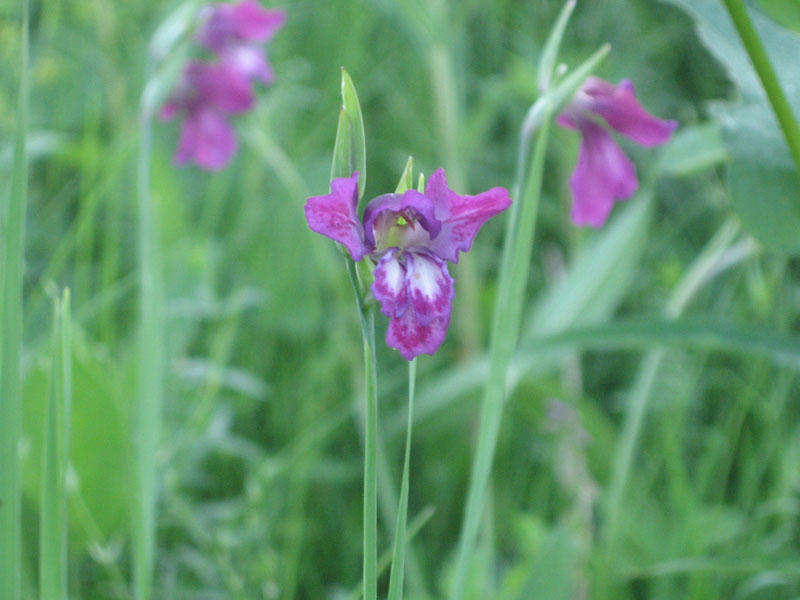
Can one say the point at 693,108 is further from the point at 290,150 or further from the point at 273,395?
→ the point at 273,395

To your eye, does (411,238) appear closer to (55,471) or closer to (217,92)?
(55,471)

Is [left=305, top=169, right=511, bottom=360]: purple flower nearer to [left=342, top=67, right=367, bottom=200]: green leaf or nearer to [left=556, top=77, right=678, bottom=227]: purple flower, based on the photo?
[left=342, top=67, right=367, bottom=200]: green leaf

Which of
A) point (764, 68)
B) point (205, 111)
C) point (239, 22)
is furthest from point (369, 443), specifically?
point (205, 111)

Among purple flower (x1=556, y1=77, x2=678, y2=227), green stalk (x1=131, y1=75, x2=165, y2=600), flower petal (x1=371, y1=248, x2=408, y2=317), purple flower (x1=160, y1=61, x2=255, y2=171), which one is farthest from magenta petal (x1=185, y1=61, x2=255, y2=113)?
flower petal (x1=371, y1=248, x2=408, y2=317)

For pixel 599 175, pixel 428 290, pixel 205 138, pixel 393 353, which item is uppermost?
pixel 205 138

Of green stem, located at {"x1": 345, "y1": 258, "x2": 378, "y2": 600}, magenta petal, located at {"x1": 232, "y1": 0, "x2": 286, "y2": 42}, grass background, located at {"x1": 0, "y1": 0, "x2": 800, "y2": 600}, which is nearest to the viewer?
green stem, located at {"x1": 345, "y1": 258, "x2": 378, "y2": 600}

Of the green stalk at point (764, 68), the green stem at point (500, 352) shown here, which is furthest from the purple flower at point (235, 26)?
the green stalk at point (764, 68)
